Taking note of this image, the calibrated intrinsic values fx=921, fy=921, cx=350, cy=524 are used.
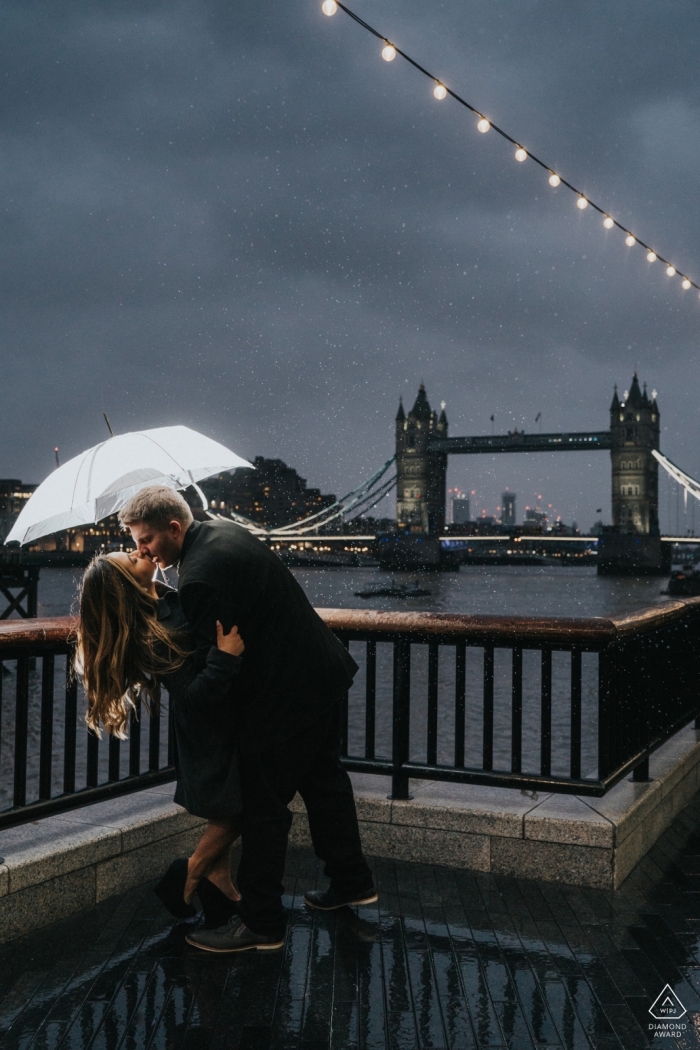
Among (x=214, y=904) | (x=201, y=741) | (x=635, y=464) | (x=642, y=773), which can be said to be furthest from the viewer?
(x=635, y=464)

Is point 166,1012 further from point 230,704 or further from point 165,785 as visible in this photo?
point 165,785

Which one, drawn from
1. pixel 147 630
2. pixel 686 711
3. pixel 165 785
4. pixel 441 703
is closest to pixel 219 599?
pixel 147 630

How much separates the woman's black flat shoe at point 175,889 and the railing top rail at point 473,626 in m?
0.89

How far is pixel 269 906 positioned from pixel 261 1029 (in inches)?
19.1

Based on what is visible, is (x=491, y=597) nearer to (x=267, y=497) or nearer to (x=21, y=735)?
(x=21, y=735)

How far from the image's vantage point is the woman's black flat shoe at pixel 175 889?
123 inches

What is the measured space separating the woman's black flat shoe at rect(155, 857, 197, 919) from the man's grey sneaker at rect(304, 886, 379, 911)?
457 mm

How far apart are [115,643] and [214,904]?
3.33ft

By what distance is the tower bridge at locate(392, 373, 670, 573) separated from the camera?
9244 cm

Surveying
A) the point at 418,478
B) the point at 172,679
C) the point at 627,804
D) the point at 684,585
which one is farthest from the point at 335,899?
the point at 418,478

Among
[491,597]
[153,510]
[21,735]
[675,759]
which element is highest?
[153,510]

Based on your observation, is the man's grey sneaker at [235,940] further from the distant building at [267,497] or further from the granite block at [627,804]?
the distant building at [267,497]

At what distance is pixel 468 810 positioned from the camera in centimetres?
383

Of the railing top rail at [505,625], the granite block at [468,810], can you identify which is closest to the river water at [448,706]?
the railing top rail at [505,625]
